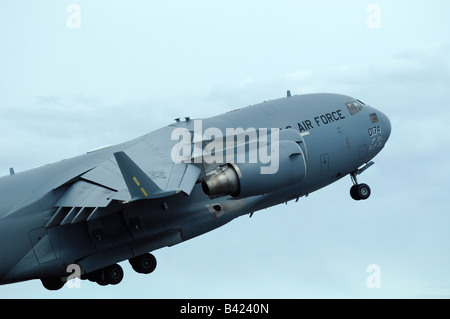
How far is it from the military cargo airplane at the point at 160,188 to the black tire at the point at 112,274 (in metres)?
0.03

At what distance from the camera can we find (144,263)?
21.3 metres

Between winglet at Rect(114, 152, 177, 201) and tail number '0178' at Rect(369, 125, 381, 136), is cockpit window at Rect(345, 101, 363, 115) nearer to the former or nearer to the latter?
tail number '0178' at Rect(369, 125, 381, 136)

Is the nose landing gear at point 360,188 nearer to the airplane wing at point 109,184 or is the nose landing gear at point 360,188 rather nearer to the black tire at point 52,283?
the airplane wing at point 109,184

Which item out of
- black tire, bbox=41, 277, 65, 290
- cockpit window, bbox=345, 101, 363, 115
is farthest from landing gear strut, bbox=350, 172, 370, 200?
black tire, bbox=41, 277, 65, 290

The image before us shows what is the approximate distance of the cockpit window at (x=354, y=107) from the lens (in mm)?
23737

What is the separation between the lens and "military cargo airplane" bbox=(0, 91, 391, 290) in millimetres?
18938

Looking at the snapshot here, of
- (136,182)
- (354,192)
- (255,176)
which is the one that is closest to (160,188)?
(136,182)

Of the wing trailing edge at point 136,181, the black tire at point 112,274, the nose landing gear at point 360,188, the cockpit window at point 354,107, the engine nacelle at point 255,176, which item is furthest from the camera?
the nose landing gear at point 360,188

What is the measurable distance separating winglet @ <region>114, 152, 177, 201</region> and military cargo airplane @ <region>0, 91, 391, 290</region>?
1.54 feet

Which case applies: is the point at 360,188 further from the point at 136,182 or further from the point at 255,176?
the point at 136,182

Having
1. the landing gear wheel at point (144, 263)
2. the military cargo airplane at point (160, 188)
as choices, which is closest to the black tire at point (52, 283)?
the military cargo airplane at point (160, 188)

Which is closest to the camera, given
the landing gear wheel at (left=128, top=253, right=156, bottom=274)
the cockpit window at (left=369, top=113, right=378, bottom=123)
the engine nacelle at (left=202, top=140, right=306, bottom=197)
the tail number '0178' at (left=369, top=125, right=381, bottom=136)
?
the engine nacelle at (left=202, top=140, right=306, bottom=197)

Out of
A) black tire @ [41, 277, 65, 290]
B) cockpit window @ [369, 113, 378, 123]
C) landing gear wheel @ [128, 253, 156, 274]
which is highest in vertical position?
cockpit window @ [369, 113, 378, 123]

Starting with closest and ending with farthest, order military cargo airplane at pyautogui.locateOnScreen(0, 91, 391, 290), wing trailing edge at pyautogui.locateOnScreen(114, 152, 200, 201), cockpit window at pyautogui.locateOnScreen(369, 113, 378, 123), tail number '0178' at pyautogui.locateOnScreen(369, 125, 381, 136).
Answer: wing trailing edge at pyautogui.locateOnScreen(114, 152, 200, 201)
military cargo airplane at pyautogui.locateOnScreen(0, 91, 391, 290)
tail number '0178' at pyautogui.locateOnScreen(369, 125, 381, 136)
cockpit window at pyautogui.locateOnScreen(369, 113, 378, 123)
